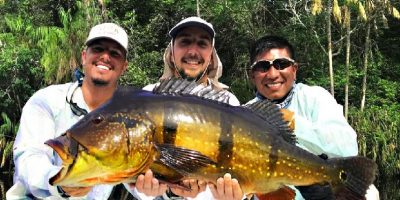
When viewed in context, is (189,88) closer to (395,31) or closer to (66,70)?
(66,70)

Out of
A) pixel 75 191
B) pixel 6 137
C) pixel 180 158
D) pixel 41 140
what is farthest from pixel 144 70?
pixel 180 158

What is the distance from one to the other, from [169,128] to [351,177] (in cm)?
117

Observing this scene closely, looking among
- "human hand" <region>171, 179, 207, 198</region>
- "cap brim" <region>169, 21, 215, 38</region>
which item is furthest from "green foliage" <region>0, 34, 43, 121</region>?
"human hand" <region>171, 179, 207, 198</region>

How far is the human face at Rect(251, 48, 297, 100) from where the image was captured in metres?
4.23

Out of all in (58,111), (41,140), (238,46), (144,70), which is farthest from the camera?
(238,46)

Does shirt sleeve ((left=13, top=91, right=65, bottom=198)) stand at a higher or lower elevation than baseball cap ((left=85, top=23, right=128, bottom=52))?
lower

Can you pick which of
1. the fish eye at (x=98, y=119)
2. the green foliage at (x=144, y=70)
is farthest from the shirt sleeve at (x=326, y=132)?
the green foliage at (x=144, y=70)

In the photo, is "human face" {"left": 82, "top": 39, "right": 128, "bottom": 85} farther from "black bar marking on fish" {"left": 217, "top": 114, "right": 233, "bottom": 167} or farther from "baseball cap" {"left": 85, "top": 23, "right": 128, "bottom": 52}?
"black bar marking on fish" {"left": 217, "top": 114, "right": 233, "bottom": 167}

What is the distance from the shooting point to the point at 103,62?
4199 millimetres

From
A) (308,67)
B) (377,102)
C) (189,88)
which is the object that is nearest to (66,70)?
(308,67)

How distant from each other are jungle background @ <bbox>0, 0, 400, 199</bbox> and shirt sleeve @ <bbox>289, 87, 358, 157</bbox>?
13.2 m

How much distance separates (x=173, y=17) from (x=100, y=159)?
22565 mm

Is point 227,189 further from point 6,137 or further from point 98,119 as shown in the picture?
point 6,137

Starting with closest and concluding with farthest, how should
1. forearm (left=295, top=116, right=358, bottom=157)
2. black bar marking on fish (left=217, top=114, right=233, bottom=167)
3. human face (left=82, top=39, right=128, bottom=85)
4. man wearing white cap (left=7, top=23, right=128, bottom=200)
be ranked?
black bar marking on fish (left=217, top=114, right=233, bottom=167) < man wearing white cap (left=7, top=23, right=128, bottom=200) < forearm (left=295, top=116, right=358, bottom=157) < human face (left=82, top=39, right=128, bottom=85)
